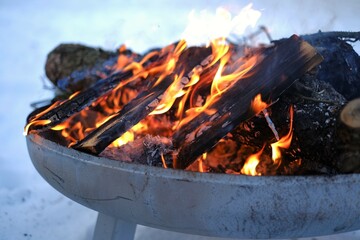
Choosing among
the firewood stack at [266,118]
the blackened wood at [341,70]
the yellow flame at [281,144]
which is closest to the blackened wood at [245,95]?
the firewood stack at [266,118]

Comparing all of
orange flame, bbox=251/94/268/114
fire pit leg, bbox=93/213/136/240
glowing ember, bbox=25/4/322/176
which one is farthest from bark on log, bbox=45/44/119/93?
orange flame, bbox=251/94/268/114

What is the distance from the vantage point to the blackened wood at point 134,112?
1.27m

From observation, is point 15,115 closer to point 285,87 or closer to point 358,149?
point 285,87

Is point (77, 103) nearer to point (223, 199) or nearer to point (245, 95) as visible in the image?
point (245, 95)

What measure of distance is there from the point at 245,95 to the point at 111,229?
674 millimetres

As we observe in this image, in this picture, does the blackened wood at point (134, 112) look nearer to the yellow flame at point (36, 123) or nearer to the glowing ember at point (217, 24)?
the glowing ember at point (217, 24)

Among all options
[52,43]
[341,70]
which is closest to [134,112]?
[341,70]

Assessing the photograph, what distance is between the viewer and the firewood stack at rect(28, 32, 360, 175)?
124 centimetres

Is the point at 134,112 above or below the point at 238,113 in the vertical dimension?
below

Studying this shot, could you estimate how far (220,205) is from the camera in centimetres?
102

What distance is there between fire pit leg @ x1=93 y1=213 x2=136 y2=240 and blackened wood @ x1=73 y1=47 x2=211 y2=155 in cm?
33

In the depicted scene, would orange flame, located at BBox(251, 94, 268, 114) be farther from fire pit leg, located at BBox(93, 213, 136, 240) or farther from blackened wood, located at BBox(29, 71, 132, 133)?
blackened wood, located at BBox(29, 71, 132, 133)

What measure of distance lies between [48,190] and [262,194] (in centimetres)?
185

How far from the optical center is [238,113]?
1295 millimetres
